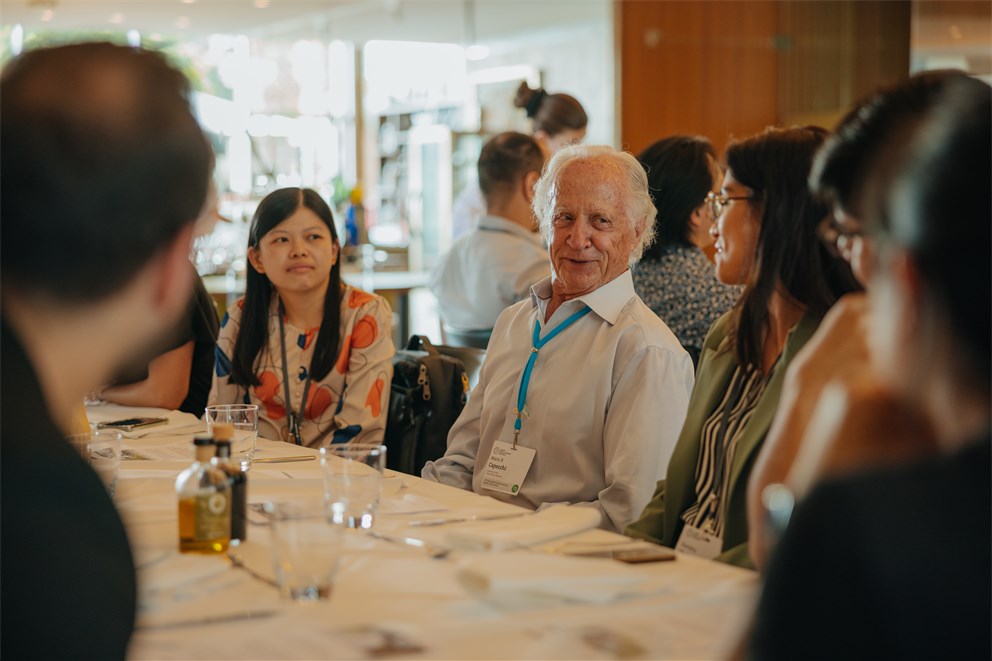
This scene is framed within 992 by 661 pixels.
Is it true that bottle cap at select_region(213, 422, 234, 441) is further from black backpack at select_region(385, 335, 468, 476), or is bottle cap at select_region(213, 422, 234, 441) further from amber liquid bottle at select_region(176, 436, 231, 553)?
black backpack at select_region(385, 335, 468, 476)

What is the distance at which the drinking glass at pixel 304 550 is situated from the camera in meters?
1.36

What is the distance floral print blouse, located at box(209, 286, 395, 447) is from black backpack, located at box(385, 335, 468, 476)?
0.06 meters

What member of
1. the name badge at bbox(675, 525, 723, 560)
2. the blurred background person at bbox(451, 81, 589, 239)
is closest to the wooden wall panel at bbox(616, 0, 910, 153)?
the blurred background person at bbox(451, 81, 589, 239)

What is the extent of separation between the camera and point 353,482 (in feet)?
5.73

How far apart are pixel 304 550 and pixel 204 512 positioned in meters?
0.30

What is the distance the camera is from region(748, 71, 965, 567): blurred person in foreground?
889 mm

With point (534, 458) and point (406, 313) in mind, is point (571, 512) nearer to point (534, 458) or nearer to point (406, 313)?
point (534, 458)

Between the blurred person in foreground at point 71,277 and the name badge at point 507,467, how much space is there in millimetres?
1488

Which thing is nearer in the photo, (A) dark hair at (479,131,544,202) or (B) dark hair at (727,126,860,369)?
(B) dark hair at (727,126,860,369)

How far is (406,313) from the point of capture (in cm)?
810

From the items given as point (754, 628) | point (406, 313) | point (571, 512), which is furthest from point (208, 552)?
point (406, 313)

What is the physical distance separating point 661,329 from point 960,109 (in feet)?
5.40

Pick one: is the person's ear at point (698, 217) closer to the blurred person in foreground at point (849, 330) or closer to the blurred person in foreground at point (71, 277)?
the blurred person in foreground at point (849, 330)

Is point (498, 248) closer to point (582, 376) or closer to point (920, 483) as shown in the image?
point (582, 376)
